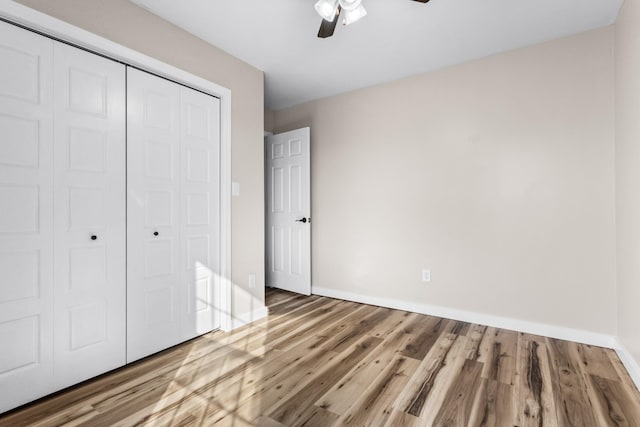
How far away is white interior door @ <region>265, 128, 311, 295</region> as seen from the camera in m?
3.86

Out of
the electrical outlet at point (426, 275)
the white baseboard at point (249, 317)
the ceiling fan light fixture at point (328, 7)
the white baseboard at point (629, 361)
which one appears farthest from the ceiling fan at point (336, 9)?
the white baseboard at point (629, 361)

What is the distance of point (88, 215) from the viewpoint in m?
1.93

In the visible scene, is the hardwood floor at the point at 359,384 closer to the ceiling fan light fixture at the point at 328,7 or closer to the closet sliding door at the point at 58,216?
the closet sliding door at the point at 58,216

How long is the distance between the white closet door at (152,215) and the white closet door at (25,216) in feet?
1.45

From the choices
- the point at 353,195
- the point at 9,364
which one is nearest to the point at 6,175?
the point at 9,364

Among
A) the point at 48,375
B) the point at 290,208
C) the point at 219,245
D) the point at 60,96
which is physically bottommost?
the point at 48,375

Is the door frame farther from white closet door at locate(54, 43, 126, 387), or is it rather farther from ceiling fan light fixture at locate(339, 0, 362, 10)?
ceiling fan light fixture at locate(339, 0, 362, 10)

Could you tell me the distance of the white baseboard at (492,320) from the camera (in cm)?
243

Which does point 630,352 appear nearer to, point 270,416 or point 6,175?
point 270,416

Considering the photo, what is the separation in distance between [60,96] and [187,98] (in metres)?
0.86

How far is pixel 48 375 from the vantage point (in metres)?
1.77

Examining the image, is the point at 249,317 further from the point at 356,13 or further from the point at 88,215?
the point at 356,13

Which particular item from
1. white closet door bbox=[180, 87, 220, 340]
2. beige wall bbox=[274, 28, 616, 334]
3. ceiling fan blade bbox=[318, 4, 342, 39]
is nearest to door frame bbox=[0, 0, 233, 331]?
white closet door bbox=[180, 87, 220, 340]

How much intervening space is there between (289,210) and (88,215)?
91.6 inches
